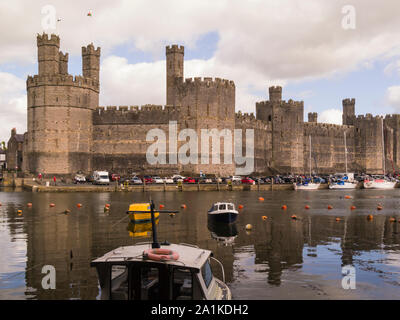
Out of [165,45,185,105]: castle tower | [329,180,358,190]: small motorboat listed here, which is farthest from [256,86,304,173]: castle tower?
[165,45,185,105]: castle tower

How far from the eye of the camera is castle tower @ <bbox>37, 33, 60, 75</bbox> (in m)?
65.8

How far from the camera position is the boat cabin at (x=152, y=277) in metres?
10.0

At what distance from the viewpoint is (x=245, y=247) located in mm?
21750

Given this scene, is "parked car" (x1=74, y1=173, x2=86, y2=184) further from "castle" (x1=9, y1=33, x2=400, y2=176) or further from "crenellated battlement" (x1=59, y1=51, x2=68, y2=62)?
"crenellated battlement" (x1=59, y1=51, x2=68, y2=62)

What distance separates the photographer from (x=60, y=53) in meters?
71.5

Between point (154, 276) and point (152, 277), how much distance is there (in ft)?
0.16

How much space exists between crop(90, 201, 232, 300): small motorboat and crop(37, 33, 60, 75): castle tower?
59705 millimetres

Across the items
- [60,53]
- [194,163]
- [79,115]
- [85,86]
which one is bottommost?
[194,163]

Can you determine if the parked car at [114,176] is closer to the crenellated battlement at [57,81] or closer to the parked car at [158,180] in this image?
the parked car at [158,180]

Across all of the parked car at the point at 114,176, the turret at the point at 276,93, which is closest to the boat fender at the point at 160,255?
the parked car at the point at 114,176
